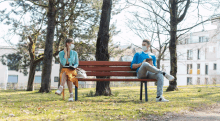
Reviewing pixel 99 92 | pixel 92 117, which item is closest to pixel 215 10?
pixel 99 92

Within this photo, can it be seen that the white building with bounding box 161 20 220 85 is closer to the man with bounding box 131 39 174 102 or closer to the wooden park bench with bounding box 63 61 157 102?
the wooden park bench with bounding box 63 61 157 102

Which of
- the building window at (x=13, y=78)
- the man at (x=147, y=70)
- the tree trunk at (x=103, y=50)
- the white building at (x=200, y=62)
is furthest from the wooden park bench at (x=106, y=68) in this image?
the building window at (x=13, y=78)

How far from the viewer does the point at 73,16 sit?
1731 cm

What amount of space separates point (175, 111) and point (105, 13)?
16.2ft

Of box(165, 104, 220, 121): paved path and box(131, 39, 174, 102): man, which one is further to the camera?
box(131, 39, 174, 102): man

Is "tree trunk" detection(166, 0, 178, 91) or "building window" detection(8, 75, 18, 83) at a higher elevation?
"tree trunk" detection(166, 0, 178, 91)

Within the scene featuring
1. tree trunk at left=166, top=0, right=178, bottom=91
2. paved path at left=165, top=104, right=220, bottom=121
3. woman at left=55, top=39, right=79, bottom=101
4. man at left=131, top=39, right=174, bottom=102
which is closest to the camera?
paved path at left=165, top=104, right=220, bottom=121

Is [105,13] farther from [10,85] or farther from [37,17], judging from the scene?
[10,85]

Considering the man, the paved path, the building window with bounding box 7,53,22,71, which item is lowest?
the paved path

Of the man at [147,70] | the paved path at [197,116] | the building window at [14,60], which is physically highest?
the building window at [14,60]

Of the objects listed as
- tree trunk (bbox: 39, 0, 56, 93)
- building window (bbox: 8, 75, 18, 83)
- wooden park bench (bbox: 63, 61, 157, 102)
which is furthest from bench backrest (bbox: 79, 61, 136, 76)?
building window (bbox: 8, 75, 18, 83)

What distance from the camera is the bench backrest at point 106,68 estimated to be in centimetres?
693

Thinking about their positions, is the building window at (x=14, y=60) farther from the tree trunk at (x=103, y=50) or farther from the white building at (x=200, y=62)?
the white building at (x=200, y=62)

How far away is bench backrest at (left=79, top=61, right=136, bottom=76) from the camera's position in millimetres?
6926
